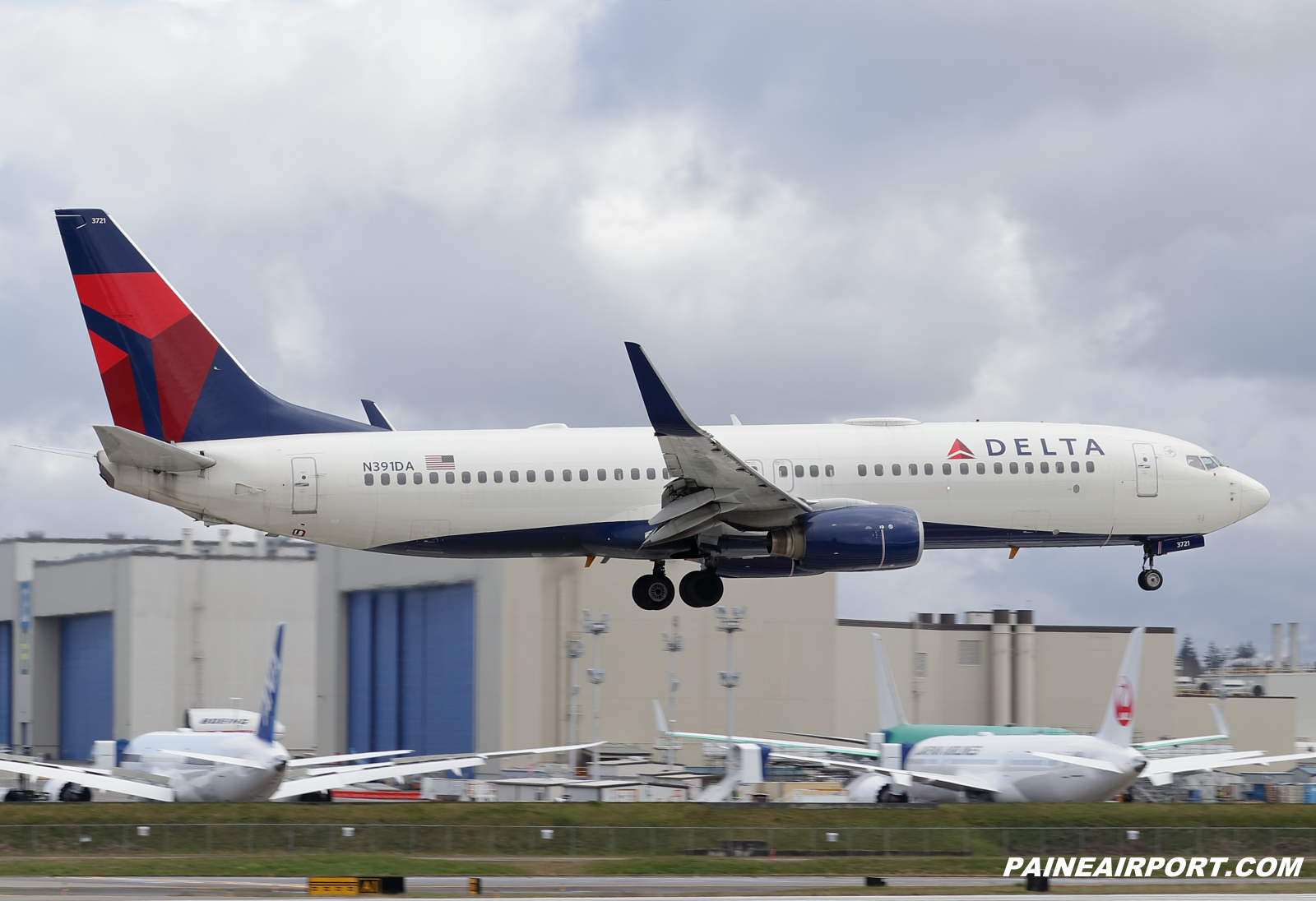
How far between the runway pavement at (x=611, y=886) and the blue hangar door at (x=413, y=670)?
41.3 metres

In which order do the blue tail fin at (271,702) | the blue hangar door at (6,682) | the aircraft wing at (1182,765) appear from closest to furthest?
the blue tail fin at (271,702) → the aircraft wing at (1182,765) → the blue hangar door at (6,682)

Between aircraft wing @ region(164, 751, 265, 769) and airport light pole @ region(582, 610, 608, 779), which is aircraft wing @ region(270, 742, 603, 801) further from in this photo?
airport light pole @ region(582, 610, 608, 779)

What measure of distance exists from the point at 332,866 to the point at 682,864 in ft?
32.0

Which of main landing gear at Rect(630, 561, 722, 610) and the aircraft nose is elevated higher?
the aircraft nose

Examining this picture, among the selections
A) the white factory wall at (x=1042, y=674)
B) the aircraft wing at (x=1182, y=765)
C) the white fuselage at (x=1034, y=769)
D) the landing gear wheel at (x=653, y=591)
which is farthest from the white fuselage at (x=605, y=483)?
the white factory wall at (x=1042, y=674)

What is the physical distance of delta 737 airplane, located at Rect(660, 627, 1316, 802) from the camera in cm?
5262

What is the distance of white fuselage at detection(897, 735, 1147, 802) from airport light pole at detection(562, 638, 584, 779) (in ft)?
85.8

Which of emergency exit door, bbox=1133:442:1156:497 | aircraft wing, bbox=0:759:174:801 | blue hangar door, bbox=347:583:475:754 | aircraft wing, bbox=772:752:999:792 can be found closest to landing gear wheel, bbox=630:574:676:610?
emergency exit door, bbox=1133:442:1156:497

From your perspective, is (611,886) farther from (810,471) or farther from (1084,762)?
(1084,762)

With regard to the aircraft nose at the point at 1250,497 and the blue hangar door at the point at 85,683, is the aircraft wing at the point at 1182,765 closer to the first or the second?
the aircraft nose at the point at 1250,497

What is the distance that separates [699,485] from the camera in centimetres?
4019

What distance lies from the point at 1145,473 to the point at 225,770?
31585 mm

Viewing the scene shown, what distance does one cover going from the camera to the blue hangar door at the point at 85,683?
10731 cm

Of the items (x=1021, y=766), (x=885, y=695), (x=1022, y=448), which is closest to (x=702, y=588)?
(x=1022, y=448)
